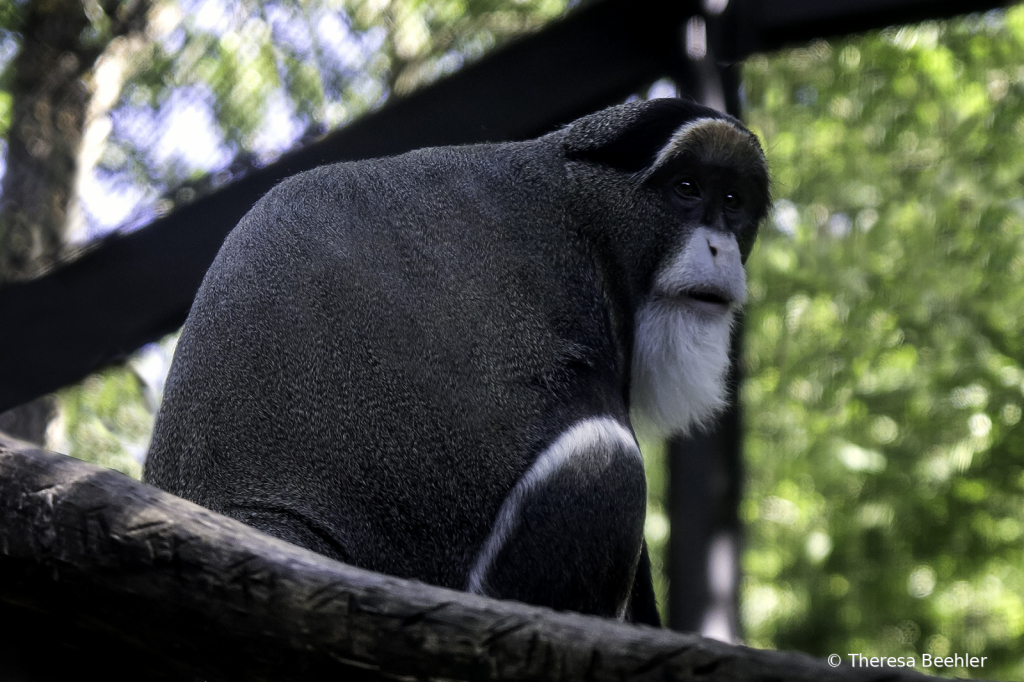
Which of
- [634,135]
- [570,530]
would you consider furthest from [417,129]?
[570,530]

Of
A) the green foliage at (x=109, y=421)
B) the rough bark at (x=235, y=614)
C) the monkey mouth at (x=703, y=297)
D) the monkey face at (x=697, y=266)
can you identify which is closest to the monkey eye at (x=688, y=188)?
the monkey face at (x=697, y=266)

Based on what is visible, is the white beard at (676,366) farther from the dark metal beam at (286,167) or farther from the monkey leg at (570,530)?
the dark metal beam at (286,167)

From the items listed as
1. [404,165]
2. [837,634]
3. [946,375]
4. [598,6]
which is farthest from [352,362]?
[837,634]

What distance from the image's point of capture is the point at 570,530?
229cm

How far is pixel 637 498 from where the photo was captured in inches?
92.3

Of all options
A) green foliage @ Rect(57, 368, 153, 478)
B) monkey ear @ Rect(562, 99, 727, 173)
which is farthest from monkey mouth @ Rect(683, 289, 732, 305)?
green foliage @ Rect(57, 368, 153, 478)

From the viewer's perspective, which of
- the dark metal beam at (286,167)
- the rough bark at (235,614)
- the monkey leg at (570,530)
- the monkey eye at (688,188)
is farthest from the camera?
the dark metal beam at (286,167)

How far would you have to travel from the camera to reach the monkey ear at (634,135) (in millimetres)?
2873

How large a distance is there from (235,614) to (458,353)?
1.01m

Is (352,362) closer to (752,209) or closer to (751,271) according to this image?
(752,209)

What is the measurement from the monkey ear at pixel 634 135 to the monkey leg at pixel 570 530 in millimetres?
986

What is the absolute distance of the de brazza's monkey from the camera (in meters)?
2.31

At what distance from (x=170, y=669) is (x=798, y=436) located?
241 inches

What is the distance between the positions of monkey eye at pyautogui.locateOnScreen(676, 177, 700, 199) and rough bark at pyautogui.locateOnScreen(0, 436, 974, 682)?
168 centimetres
